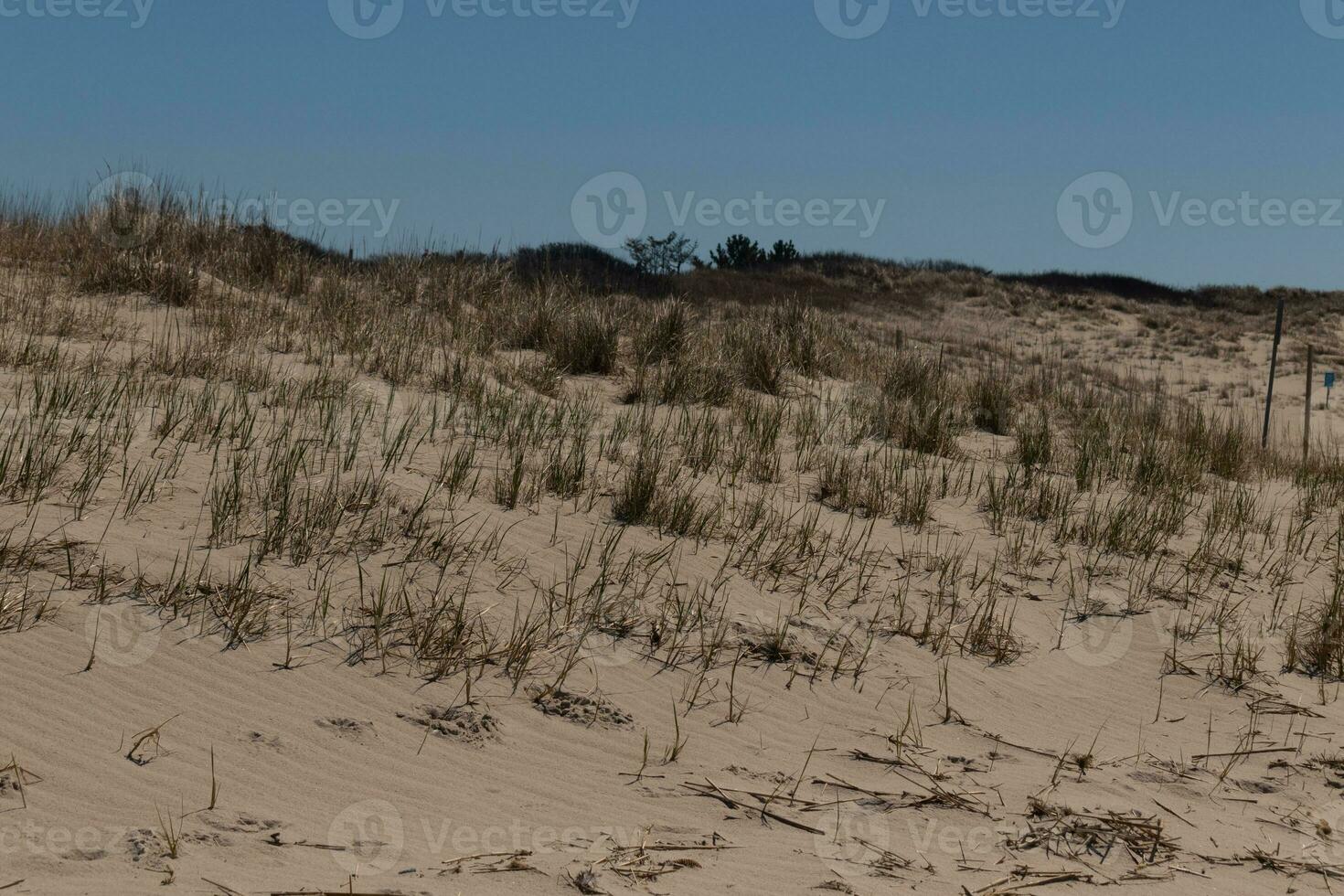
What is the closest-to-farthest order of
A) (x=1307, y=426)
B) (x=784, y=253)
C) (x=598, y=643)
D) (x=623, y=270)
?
(x=598, y=643)
(x=1307, y=426)
(x=623, y=270)
(x=784, y=253)

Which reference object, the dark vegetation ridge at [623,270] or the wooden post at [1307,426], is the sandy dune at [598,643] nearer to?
the dark vegetation ridge at [623,270]

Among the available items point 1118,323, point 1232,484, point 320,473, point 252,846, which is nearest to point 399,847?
point 252,846

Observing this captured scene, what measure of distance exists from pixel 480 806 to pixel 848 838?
3.42 ft

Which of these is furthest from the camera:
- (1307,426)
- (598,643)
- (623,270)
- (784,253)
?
(784,253)

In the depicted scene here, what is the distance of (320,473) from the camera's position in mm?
5480

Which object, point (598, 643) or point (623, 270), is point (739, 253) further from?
point (598, 643)

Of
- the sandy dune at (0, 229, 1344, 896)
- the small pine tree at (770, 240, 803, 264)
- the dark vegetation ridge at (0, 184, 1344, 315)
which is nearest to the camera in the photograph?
the sandy dune at (0, 229, 1344, 896)

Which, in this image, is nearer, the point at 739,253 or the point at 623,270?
the point at 623,270

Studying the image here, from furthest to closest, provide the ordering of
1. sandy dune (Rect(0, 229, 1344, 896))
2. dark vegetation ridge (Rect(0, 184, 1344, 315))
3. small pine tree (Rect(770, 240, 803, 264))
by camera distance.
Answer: small pine tree (Rect(770, 240, 803, 264)) < dark vegetation ridge (Rect(0, 184, 1344, 315)) < sandy dune (Rect(0, 229, 1344, 896))

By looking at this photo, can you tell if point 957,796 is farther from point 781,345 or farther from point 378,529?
point 781,345

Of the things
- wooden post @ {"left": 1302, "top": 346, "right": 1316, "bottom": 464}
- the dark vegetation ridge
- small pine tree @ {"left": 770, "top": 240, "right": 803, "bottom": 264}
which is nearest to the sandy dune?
the dark vegetation ridge

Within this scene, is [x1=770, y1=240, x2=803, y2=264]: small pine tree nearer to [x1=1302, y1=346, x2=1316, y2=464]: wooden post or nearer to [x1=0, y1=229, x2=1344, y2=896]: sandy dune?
[x1=1302, y1=346, x2=1316, y2=464]: wooden post

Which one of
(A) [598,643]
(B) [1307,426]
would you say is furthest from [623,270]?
(A) [598,643]

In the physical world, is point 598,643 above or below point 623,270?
below
